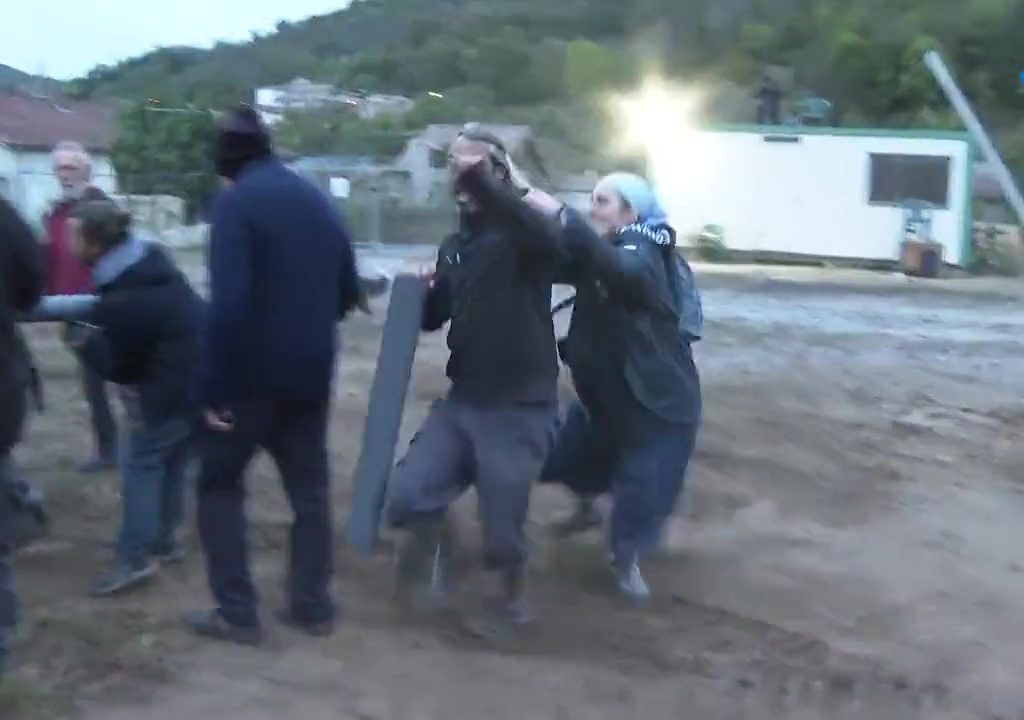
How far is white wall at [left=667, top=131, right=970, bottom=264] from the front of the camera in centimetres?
2623

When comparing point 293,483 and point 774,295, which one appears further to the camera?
point 774,295

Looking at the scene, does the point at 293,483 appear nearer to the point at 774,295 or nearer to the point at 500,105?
the point at 774,295

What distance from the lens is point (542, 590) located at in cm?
557

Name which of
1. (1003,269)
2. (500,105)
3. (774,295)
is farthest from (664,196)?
(500,105)

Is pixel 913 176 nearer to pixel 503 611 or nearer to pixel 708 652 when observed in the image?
pixel 708 652

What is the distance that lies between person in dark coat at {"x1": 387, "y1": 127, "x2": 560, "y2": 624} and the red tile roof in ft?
137

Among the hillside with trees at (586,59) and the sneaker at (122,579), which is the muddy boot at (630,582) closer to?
the sneaker at (122,579)

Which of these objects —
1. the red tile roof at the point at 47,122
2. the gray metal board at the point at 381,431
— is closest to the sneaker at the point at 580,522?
the gray metal board at the point at 381,431

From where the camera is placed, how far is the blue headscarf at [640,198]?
17.7ft

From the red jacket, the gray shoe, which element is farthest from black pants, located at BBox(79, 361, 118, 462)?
the gray shoe

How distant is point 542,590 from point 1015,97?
44069mm

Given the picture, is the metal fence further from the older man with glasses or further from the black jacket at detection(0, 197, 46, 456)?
the black jacket at detection(0, 197, 46, 456)

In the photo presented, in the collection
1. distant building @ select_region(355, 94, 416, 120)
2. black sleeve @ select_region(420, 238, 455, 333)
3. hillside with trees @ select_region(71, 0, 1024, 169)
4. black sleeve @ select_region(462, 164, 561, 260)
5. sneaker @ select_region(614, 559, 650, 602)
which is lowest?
sneaker @ select_region(614, 559, 650, 602)

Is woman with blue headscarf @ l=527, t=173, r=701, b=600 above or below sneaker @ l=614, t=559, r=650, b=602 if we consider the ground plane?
above
